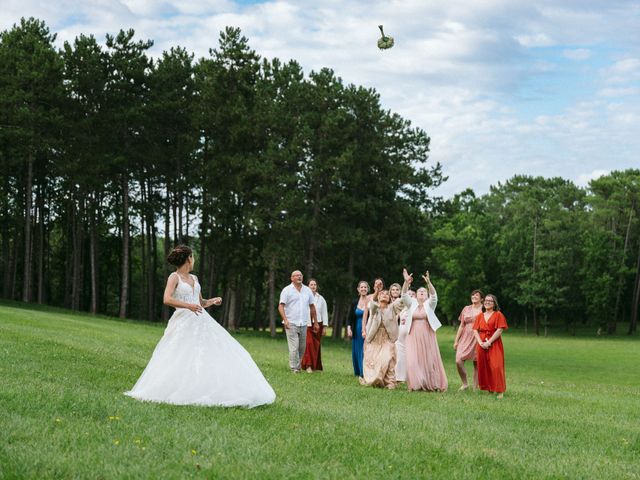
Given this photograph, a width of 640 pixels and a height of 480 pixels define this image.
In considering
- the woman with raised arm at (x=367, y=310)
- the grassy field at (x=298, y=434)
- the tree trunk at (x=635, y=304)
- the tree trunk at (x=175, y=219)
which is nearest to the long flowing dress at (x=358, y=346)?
the woman with raised arm at (x=367, y=310)

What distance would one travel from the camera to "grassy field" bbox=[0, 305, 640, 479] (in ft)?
24.8

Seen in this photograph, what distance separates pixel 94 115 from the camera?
52594 millimetres

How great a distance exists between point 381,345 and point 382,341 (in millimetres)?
124

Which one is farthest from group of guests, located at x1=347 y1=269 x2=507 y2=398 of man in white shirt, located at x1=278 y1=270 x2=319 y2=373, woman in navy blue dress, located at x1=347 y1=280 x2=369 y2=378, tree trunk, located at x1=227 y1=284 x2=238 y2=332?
tree trunk, located at x1=227 y1=284 x2=238 y2=332

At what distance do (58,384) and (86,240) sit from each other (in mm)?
55679

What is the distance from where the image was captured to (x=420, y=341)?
17609mm

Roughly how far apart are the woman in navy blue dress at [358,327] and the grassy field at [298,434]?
4409 millimetres

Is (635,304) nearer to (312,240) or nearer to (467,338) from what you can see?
(312,240)

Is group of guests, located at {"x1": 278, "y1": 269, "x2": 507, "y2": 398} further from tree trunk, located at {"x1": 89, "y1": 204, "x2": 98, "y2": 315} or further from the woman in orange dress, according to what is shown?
tree trunk, located at {"x1": 89, "y1": 204, "x2": 98, "y2": 315}

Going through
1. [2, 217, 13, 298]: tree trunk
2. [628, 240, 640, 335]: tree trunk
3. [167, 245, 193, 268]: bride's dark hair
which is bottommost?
[628, 240, 640, 335]: tree trunk

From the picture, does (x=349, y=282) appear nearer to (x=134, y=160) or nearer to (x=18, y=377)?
(x=134, y=160)

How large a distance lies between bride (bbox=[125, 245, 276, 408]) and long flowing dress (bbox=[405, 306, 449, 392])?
20.4 ft

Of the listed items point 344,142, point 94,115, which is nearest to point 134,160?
point 94,115

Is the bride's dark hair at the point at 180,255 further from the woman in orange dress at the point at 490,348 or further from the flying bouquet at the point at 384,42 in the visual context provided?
the woman in orange dress at the point at 490,348
